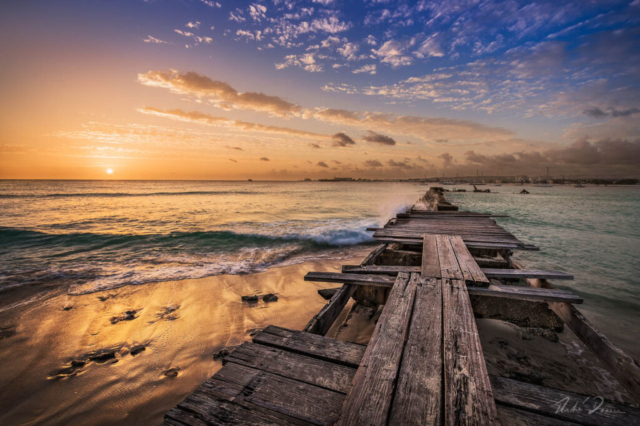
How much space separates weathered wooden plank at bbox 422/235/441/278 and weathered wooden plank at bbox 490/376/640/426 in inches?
80.0

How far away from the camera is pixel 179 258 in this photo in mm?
10375

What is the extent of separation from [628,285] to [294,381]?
1087cm

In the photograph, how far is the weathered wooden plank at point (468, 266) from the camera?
3.59 m

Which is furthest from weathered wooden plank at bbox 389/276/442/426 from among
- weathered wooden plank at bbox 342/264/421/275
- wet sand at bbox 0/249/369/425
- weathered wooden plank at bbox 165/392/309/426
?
wet sand at bbox 0/249/369/425

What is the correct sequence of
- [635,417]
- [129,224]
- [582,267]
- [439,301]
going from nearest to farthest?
1. [635,417]
2. [439,301]
3. [582,267]
4. [129,224]

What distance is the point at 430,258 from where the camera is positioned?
4.84 metres

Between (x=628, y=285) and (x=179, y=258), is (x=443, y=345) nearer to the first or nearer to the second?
(x=628, y=285)

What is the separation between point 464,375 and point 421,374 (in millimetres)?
305

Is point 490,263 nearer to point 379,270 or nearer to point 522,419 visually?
point 379,270

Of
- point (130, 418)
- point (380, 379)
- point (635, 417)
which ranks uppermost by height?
point (380, 379)

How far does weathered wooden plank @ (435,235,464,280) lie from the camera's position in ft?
12.7

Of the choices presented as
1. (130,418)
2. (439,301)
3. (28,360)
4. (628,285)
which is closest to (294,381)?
(439,301)

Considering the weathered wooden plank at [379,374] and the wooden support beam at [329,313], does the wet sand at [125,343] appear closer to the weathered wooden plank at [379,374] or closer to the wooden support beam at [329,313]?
the wooden support beam at [329,313]

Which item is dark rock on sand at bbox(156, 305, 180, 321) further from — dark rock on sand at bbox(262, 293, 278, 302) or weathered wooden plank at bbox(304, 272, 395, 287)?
weathered wooden plank at bbox(304, 272, 395, 287)
